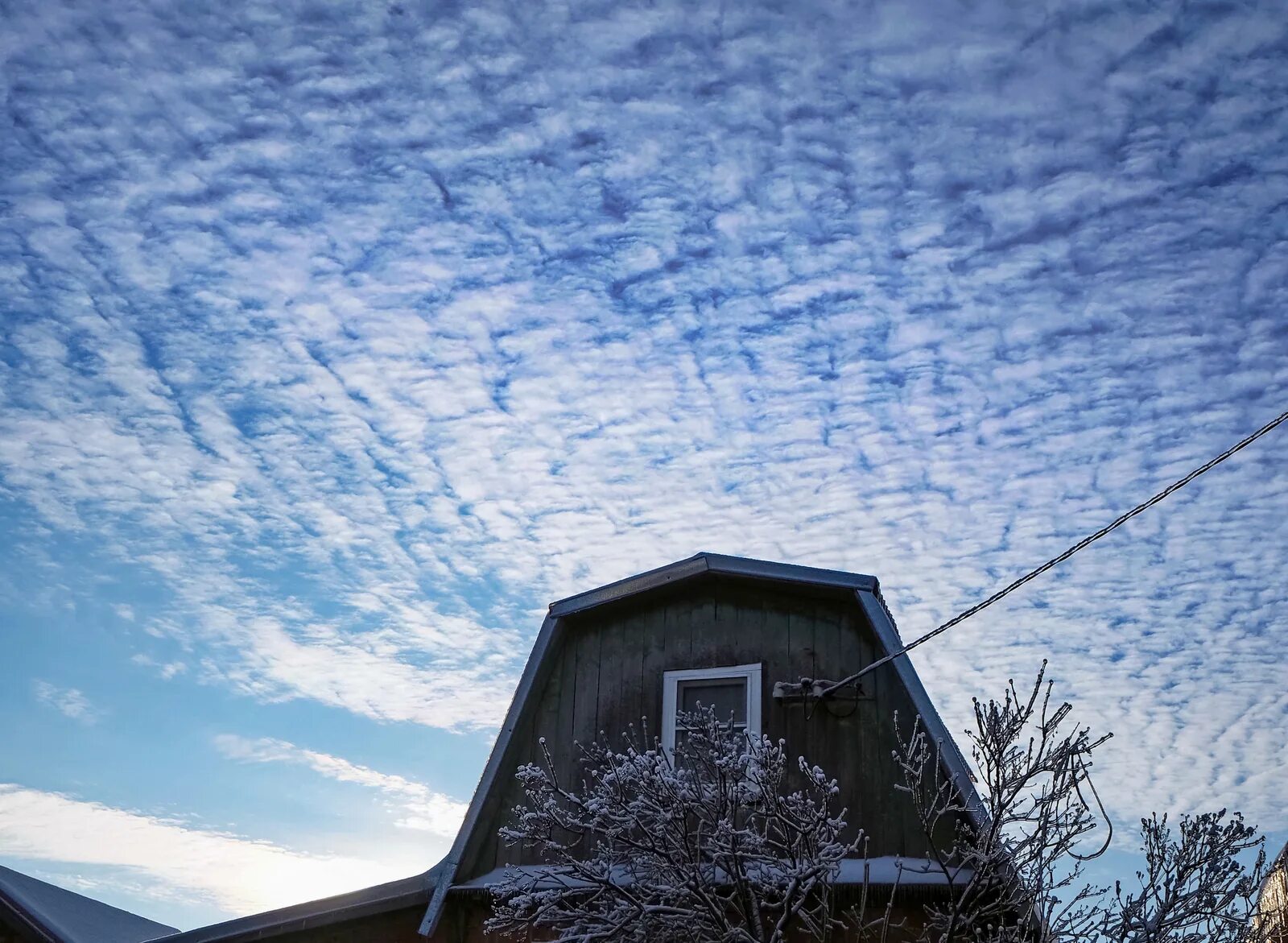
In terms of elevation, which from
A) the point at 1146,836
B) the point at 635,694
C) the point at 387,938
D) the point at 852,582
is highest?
the point at 852,582

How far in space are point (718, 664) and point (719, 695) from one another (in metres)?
0.28

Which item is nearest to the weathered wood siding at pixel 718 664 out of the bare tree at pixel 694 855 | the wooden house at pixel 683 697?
the wooden house at pixel 683 697

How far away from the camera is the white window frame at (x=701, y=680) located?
34.0ft

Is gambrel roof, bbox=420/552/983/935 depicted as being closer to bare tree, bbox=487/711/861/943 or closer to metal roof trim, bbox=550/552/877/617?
metal roof trim, bbox=550/552/877/617

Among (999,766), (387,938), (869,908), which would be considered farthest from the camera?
(387,938)

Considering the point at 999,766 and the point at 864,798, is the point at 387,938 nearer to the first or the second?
the point at 864,798

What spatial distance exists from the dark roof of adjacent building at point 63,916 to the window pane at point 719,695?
8.37 m

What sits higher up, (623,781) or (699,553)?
(699,553)

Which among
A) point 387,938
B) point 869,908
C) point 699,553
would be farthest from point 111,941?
point 869,908

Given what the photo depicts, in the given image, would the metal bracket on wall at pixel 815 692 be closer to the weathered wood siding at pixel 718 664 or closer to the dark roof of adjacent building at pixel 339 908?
the weathered wood siding at pixel 718 664

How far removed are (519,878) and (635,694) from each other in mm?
1983

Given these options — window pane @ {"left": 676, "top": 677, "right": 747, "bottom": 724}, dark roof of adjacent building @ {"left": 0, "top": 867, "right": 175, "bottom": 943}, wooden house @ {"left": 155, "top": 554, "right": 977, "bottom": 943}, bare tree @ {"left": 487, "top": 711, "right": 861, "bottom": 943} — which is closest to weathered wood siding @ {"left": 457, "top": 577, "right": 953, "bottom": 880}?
wooden house @ {"left": 155, "top": 554, "right": 977, "bottom": 943}

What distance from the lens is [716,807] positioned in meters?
8.33

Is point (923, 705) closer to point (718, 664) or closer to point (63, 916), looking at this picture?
point (718, 664)
